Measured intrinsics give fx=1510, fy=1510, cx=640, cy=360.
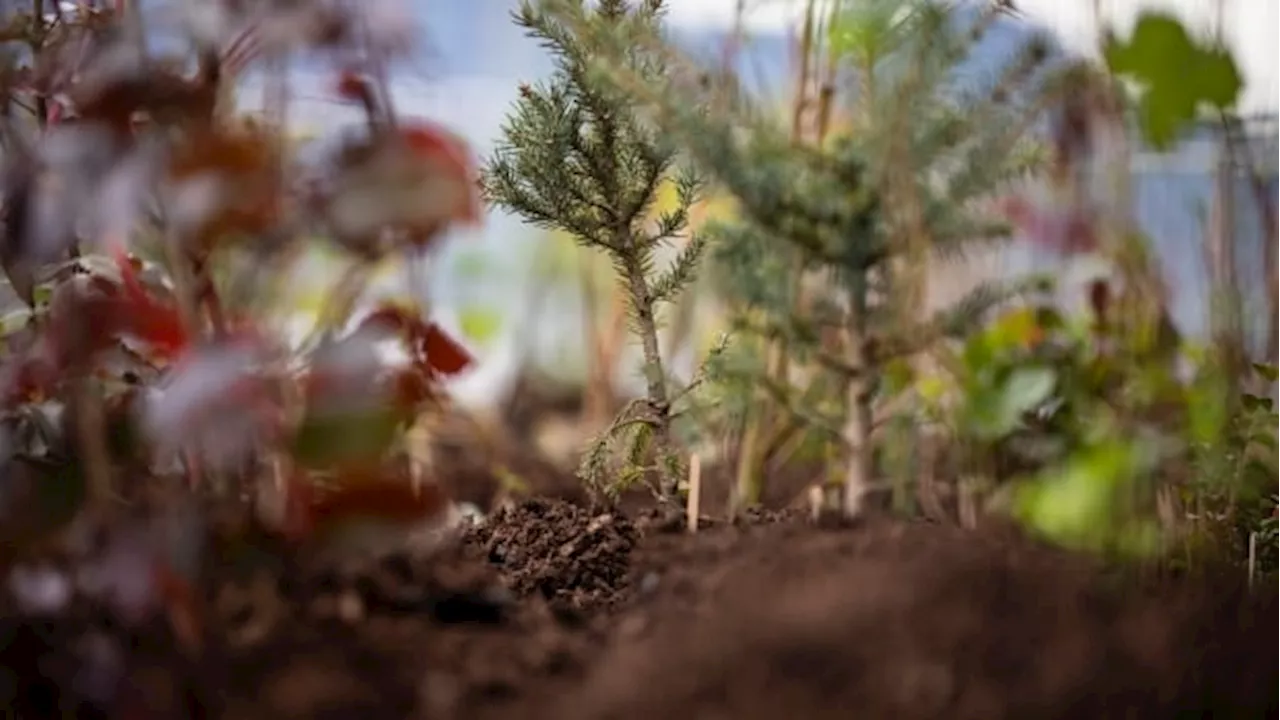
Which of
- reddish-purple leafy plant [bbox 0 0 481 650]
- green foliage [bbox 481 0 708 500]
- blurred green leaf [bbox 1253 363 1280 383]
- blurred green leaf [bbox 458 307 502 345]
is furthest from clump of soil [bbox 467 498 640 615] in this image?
blurred green leaf [bbox 458 307 502 345]

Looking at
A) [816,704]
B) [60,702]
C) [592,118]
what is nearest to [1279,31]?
[592,118]

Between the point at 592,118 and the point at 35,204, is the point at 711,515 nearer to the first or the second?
the point at 592,118

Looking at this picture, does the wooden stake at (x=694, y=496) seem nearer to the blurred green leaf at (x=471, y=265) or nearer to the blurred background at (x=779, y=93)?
the blurred background at (x=779, y=93)

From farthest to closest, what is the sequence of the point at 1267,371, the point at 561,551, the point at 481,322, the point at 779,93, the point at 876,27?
the point at 481,322
the point at 779,93
the point at 561,551
the point at 1267,371
the point at 876,27

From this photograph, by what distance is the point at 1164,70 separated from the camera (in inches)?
26.3

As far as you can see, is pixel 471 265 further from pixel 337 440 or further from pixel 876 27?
pixel 337 440

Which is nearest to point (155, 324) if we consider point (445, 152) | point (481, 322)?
point (445, 152)

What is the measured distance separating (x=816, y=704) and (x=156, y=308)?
0.32m

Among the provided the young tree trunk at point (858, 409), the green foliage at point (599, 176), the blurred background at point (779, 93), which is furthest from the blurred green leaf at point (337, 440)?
the green foliage at point (599, 176)

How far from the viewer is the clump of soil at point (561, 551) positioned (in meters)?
0.89

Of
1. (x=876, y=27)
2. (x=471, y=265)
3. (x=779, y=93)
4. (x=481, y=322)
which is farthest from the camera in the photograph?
(x=481, y=322)

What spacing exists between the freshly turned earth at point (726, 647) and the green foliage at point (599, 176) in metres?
0.28

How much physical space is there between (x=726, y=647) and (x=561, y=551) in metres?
0.43

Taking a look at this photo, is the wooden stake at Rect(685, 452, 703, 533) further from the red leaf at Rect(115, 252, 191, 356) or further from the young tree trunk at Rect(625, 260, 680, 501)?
the red leaf at Rect(115, 252, 191, 356)
